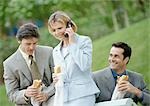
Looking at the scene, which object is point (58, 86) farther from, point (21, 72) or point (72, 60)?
point (21, 72)

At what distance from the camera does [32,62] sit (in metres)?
2.75

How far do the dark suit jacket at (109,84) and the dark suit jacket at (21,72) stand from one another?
0.27 metres

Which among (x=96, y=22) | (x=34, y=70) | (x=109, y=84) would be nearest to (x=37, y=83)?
(x=34, y=70)

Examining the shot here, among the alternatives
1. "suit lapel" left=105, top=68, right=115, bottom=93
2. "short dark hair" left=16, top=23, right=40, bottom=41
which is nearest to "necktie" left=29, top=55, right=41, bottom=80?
"short dark hair" left=16, top=23, right=40, bottom=41

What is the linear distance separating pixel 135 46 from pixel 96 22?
4.51 feet

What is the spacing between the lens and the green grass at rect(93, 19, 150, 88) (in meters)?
4.46

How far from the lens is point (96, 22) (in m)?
6.09

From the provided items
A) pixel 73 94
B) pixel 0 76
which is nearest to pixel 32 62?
pixel 73 94

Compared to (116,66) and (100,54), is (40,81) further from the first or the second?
(100,54)

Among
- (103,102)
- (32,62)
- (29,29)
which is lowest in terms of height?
(103,102)

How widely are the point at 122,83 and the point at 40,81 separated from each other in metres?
0.42

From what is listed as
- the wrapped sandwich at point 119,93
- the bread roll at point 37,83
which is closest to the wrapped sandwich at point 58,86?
the bread roll at point 37,83

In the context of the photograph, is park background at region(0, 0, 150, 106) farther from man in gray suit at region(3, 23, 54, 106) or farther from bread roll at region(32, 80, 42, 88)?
bread roll at region(32, 80, 42, 88)

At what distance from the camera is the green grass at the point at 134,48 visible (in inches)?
172
